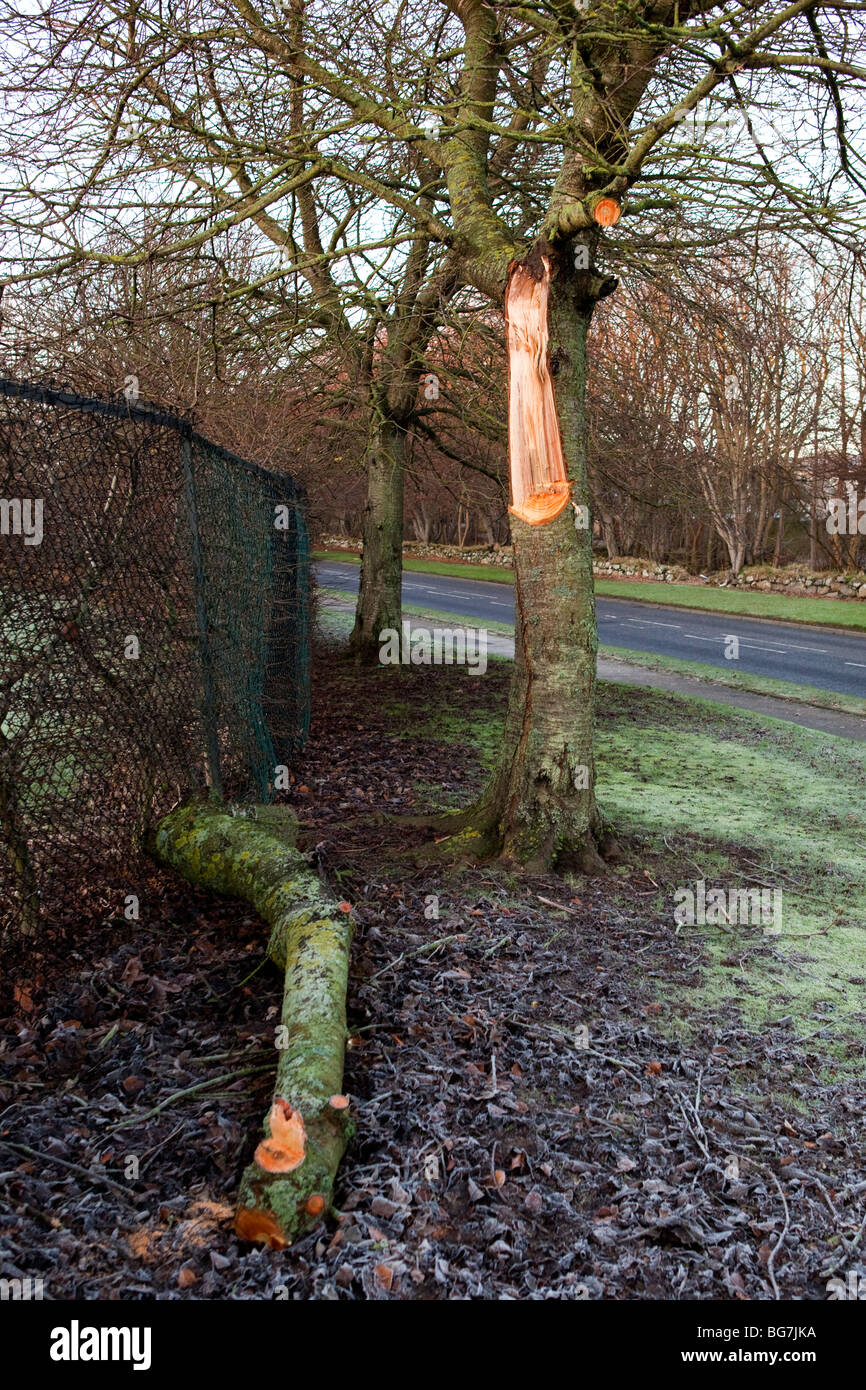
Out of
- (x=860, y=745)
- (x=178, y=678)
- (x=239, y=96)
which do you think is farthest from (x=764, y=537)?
(x=178, y=678)

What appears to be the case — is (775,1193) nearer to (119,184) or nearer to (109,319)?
(109,319)

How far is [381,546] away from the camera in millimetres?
12109

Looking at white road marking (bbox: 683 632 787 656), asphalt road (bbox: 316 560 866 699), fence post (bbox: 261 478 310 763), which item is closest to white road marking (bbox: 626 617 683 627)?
asphalt road (bbox: 316 560 866 699)

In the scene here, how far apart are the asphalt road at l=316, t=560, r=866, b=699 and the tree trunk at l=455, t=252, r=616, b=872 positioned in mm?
8856

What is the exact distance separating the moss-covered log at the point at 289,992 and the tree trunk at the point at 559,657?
135 cm

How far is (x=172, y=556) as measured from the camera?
4.29 metres

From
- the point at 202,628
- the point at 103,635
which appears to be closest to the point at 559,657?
the point at 202,628

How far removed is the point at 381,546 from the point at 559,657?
24.1 ft

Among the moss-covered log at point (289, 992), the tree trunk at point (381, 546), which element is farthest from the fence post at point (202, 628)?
the tree trunk at point (381, 546)

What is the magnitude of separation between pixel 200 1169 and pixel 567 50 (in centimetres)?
581

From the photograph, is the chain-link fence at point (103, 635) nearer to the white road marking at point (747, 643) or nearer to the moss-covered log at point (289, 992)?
the moss-covered log at point (289, 992)

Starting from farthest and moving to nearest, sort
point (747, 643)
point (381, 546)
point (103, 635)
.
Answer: point (747, 643) < point (381, 546) < point (103, 635)

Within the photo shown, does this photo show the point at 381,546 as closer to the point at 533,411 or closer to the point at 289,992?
the point at 533,411

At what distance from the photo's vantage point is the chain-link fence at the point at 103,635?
322 cm
